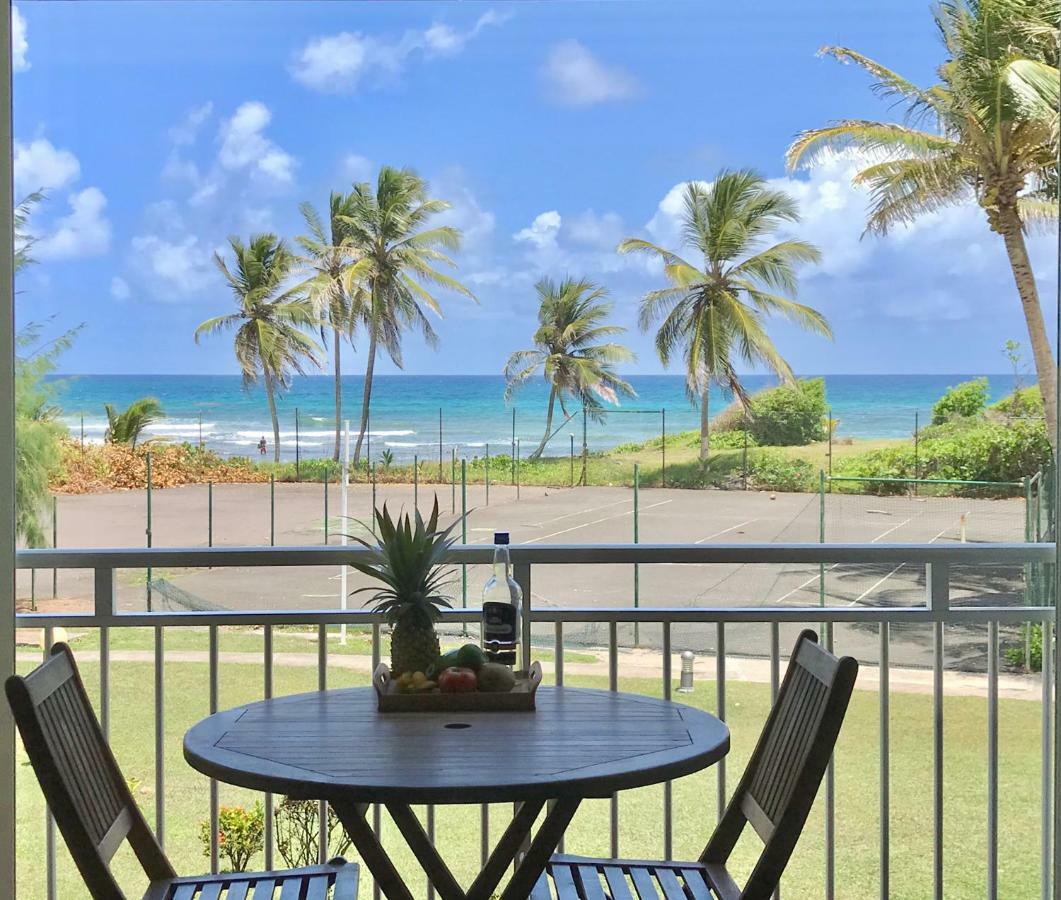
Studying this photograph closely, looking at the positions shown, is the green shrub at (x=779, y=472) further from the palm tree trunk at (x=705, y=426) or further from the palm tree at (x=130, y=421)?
the palm tree at (x=130, y=421)

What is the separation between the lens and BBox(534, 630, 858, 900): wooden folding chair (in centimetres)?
167

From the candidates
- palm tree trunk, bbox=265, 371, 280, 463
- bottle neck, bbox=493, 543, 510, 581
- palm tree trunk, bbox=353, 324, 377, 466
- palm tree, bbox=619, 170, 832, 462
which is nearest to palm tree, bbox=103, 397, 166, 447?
palm tree trunk, bbox=265, 371, 280, 463

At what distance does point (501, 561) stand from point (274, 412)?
21788 mm

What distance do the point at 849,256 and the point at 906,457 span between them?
571 cm

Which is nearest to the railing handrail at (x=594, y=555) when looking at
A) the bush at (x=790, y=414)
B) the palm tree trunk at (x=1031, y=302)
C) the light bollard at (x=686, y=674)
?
the palm tree trunk at (x=1031, y=302)

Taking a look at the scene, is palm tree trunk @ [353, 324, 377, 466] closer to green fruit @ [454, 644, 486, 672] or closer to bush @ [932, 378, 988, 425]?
bush @ [932, 378, 988, 425]

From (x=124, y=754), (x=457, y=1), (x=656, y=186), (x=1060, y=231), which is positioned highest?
(x=457, y=1)

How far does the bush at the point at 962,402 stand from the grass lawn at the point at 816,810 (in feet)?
21.3

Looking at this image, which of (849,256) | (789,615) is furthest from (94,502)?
(789,615)

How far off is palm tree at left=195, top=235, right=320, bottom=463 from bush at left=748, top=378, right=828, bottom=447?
9897 millimetres

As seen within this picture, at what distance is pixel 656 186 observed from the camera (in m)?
29.5

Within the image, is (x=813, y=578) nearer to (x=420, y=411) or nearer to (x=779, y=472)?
(x=779, y=472)

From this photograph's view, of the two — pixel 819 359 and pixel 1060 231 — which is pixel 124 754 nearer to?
pixel 819 359

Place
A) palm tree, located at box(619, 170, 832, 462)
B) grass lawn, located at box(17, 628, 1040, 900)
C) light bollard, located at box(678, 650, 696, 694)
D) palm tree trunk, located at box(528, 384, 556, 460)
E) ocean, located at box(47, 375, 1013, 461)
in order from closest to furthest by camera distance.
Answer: grass lawn, located at box(17, 628, 1040, 900)
light bollard, located at box(678, 650, 696, 694)
ocean, located at box(47, 375, 1013, 461)
palm tree, located at box(619, 170, 832, 462)
palm tree trunk, located at box(528, 384, 556, 460)
